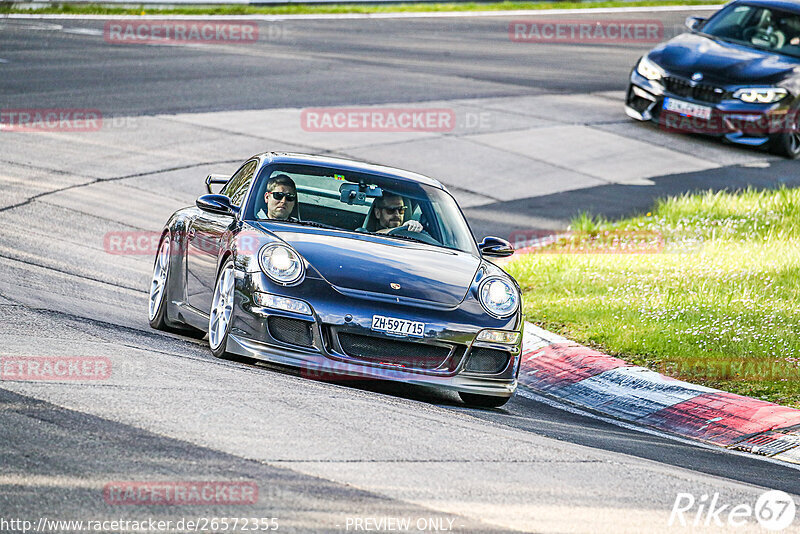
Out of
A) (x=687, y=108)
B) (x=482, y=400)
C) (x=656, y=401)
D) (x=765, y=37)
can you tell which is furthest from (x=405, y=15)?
(x=482, y=400)

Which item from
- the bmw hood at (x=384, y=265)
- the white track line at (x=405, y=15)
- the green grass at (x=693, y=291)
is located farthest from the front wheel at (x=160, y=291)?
the white track line at (x=405, y=15)

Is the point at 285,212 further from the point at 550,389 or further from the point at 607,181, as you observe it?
the point at 607,181

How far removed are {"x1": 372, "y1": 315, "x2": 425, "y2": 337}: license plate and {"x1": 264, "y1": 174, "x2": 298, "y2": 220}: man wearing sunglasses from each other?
144 centimetres

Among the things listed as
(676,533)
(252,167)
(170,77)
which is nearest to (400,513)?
(676,533)

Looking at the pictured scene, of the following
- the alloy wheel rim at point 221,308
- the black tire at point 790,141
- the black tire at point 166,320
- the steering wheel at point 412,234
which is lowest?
the black tire at point 790,141

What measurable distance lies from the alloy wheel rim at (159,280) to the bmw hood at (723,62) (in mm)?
11242

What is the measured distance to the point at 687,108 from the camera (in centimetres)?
1872

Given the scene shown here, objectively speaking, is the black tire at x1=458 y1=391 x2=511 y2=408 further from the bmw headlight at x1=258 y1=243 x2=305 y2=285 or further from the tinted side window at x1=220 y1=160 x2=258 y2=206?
the tinted side window at x1=220 y1=160 x2=258 y2=206

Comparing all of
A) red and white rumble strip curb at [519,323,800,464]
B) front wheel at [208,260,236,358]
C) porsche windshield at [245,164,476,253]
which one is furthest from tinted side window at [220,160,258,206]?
red and white rumble strip curb at [519,323,800,464]

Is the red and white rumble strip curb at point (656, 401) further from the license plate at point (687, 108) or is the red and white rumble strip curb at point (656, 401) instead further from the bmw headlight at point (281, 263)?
the license plate at point (687, 108)

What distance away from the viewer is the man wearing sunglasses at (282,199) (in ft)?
27.6

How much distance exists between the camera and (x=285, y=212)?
8438 millimetres

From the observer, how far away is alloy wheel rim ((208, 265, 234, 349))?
761cm

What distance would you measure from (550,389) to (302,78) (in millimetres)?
13264
